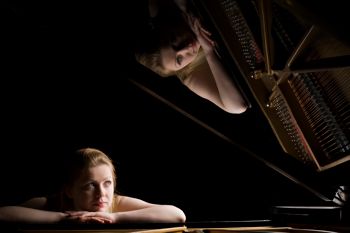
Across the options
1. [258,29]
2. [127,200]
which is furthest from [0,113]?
[258,29]

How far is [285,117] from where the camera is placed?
2553mm

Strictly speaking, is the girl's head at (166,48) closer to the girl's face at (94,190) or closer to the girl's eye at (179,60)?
the girl's eye at (179,60)

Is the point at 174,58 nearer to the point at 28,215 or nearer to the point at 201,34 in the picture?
the point at 201,34

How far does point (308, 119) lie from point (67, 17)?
173 cm

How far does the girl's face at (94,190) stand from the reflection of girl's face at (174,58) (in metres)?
0.87

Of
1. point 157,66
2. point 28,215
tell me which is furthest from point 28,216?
point 157,66

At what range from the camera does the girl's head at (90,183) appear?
221cm

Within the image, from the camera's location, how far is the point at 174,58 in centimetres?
271

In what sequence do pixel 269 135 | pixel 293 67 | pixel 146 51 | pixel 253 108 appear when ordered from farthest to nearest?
pixel 146 51
pixel 269 135
pixel 253 108
pixel 293 67

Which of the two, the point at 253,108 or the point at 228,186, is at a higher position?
the point at 253,108

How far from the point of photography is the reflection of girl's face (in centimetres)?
267

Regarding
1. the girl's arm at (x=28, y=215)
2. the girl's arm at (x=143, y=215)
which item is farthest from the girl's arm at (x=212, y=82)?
the girl's arm at (x=28, y=215)

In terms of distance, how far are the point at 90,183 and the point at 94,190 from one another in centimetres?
6

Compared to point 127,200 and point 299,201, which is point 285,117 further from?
point 127,200
